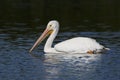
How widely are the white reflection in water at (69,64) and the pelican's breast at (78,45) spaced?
217mm

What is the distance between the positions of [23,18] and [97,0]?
7253 mm

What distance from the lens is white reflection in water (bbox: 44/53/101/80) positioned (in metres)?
15.2

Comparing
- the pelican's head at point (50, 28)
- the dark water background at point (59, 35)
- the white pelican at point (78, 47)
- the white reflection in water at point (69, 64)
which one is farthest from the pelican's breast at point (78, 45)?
the pelican's head at point (50, 28)

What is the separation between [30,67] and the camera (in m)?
16.1

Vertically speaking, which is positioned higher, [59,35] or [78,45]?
[78,45]

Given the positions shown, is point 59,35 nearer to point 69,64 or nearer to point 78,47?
point 78,47

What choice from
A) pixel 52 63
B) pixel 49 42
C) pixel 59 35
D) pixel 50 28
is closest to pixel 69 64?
pixel 52 63

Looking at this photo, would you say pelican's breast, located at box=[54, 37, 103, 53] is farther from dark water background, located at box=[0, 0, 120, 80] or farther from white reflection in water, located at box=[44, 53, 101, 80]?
dark water background, located at box=[0, 0, 120, 80]

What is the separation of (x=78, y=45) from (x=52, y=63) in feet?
6.22

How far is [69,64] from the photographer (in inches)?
644

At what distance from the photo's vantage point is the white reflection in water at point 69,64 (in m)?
15.2

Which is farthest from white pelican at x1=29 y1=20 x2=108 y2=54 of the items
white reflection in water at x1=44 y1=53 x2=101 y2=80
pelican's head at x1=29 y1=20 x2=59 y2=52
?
pelican's head at x1=29 y1=20 x2=59 y2=52

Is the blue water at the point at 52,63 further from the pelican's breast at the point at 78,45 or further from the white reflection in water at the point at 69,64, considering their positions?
the pelican's breast at the point at 78,45

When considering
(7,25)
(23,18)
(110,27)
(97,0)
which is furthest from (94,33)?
(97,0)
